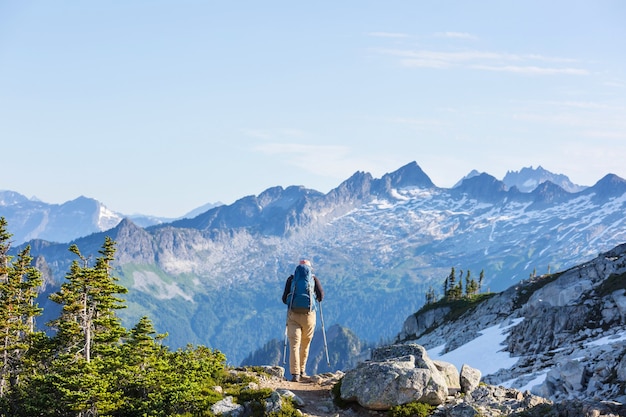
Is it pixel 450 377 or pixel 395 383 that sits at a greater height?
pixel 395 383

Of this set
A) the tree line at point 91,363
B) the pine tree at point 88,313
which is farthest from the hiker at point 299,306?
the pine tree at point 88,313

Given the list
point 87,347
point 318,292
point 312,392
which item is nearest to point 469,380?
point 312,392

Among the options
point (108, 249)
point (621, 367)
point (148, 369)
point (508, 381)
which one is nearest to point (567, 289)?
point (508, 381)

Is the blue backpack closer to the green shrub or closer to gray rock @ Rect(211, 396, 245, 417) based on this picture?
gray rock @ Rect(211, 396, 245, 417)

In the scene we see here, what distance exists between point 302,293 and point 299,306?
1.95 feet

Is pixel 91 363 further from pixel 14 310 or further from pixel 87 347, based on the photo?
pixel 14 310

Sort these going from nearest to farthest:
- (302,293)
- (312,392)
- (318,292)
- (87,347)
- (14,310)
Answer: (312,392), (302,293), (318,292), (87,347), (14,310)

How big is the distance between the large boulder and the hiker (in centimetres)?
411

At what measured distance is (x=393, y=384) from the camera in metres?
24.0

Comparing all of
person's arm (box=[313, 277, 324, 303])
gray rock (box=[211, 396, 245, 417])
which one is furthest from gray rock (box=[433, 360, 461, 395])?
gray rock (box=[211, 396, 245, 417])

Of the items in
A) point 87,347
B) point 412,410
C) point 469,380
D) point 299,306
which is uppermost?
point 299,306

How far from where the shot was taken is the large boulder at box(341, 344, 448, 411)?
23.9m

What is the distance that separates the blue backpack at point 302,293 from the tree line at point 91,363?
4.91 meters

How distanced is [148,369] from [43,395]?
196 inches
